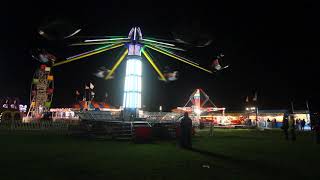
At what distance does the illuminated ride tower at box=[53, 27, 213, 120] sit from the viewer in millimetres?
22047

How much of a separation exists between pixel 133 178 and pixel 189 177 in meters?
1.35

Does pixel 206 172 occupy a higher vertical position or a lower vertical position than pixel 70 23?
lower

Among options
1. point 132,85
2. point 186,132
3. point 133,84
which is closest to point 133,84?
point 133,84

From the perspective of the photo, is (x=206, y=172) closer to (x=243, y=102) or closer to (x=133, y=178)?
(x=133, y=178)

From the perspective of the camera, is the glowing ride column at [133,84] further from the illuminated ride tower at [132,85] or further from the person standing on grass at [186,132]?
the person standing on grass at [186,132]

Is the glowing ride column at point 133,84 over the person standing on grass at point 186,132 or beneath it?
over

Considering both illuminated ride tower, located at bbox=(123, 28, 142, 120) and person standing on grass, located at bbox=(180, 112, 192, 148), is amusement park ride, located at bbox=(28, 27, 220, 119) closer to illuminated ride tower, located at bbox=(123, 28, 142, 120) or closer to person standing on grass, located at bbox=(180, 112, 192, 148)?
illuminated ride tower, located at bbox=(123, 28, 142, 120)

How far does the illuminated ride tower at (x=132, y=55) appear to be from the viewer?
2205 cm

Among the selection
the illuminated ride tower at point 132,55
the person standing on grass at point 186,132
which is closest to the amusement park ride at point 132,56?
the illuminated ride tower at point 132,55

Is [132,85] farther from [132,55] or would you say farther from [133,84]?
[132,55]

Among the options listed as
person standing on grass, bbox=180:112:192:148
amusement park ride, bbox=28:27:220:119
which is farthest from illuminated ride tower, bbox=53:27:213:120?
person standing on grass, bbox=180:112:192:148

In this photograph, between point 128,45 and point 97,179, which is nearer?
point 97,179

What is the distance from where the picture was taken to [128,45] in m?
23.3

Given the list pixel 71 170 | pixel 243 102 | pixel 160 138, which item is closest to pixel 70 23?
pixel 160 138
